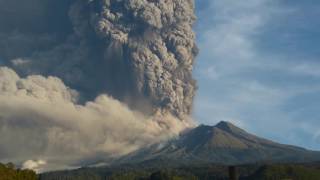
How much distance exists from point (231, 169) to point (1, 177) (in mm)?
156301

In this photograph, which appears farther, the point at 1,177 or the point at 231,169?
the point at 1,177

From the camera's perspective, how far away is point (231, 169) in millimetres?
55156

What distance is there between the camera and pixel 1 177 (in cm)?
19838

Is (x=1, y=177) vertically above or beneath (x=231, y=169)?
above
